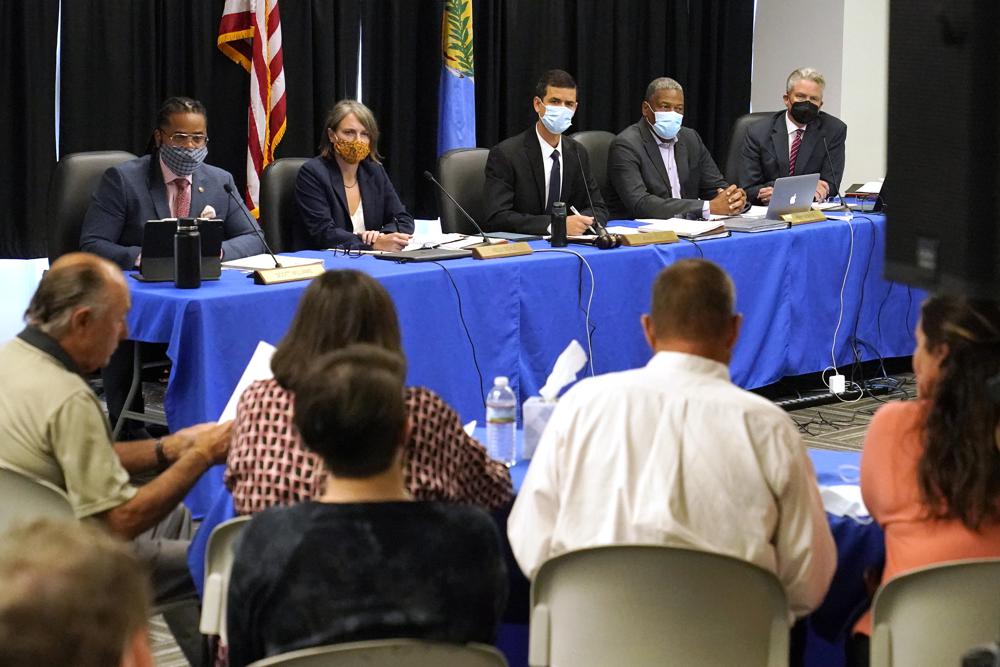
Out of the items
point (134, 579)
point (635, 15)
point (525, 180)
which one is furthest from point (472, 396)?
point (635, 15)

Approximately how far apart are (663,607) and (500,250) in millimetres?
2758

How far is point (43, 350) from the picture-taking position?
2.49 meters

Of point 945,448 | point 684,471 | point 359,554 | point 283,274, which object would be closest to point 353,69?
point 283,274

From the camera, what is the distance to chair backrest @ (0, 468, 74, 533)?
2189 millimetres

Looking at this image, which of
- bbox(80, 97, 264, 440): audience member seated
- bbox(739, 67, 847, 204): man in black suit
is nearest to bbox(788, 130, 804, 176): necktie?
bbox(739, 67, 847, 204): man in black suit

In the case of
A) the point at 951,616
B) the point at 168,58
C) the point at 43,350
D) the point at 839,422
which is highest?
the point at 168,58

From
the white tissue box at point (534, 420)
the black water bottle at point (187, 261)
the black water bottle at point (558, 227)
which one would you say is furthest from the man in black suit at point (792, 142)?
the white tissue box at point (534, 420)

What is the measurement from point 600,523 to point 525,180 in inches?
137

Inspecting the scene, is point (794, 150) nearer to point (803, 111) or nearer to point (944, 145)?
point (803, 111)

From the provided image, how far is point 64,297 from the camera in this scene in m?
2.54

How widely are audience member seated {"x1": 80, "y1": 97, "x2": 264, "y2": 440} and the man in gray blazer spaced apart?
192cm

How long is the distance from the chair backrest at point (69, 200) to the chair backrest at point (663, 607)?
10.3 ft

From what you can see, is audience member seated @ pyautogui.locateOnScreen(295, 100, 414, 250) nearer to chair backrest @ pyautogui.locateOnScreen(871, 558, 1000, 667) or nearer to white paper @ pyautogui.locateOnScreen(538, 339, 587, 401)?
white paper @ pyautogui.locateOnScreen(538, 339, 587, 401)

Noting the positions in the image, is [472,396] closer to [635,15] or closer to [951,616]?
[951,616]
